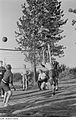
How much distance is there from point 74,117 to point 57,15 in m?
2.52

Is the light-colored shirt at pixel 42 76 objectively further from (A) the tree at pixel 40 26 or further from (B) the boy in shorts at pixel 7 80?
(B) the boy in shorts at pixel 7 80

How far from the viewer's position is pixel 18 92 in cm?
877

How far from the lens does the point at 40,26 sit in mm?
7219

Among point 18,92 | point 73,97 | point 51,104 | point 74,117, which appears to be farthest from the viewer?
point 18,92

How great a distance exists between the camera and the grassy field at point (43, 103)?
644 centimetres

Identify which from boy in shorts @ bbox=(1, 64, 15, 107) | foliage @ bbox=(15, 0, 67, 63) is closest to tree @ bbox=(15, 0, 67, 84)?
foliage @ bbox=(15, 0, 67, 63)

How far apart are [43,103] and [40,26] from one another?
1.67 m

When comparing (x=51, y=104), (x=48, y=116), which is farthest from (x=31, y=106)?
(x=48, y=116)

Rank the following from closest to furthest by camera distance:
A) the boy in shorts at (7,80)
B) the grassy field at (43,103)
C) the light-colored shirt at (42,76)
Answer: the grassy field at (43,103)
the boy in shorts at (7,80)
the light-colored shirt at (42,76)

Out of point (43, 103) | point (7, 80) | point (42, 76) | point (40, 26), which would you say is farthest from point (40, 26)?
point (42, 76)

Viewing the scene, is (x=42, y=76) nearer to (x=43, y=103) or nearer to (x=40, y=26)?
(x=43, y=103)

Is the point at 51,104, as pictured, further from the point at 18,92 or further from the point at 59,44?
the point at 18,92

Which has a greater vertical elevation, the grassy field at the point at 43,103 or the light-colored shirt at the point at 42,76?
the light-colored shirt at the point at 42,76

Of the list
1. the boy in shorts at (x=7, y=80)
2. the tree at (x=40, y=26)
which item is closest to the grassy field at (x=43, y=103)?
the boy in shorts at (x=7, y=80)
